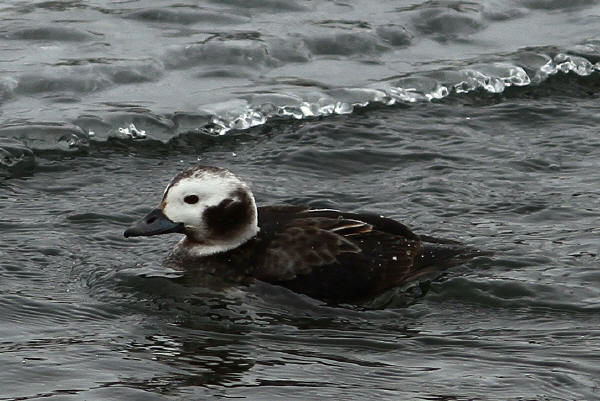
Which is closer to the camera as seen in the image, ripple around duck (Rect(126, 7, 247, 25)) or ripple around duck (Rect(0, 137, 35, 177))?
ripple around duck (Rect(0, 137, 35, 177))

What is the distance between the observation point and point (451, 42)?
14.8m

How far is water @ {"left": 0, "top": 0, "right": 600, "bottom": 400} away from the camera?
7203 mm

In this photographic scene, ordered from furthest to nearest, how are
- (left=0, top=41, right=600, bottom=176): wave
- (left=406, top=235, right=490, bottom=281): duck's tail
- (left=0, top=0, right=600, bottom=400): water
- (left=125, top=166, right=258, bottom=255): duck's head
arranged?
1. (left=0, top=41, right=600, bottom=176): wave
2. (left=406, top=235, right=490, bottom=281): duck's tail
3. (left=125, top=166, right=258, bottom=255): duck's head
4. (left=0, top=0, right=600, bottom=400): water

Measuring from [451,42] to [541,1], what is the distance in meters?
1.89

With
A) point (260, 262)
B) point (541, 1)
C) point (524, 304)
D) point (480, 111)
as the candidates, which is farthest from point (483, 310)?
point (541, 1)

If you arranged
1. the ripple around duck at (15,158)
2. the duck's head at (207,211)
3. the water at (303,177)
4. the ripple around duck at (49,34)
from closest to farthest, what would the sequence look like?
the water at (303,177) < the duck's head at (207,211) < the ripple around duck at (15,158) < the ripple around duck at (49,34)

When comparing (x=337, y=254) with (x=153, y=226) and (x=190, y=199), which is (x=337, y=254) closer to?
(x=190, y=199)

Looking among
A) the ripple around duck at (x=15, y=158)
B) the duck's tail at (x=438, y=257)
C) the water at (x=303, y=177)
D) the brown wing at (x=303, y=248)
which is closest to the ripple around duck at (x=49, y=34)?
the water at (x=303, y=177)

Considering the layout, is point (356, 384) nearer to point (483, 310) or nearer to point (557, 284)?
point (483, 310)

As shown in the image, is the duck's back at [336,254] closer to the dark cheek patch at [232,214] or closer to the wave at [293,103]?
the dark cheek patch at [232,214]

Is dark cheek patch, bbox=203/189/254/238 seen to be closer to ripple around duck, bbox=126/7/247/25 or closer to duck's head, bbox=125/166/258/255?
duck's head, bbox=125/166/258/255

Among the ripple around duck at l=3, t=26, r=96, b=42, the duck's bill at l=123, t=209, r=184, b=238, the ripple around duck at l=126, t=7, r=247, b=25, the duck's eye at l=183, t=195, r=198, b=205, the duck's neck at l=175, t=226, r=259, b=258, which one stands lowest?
the duck's neck at l=175, t=226, r=259, b=258

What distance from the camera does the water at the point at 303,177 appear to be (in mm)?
7203

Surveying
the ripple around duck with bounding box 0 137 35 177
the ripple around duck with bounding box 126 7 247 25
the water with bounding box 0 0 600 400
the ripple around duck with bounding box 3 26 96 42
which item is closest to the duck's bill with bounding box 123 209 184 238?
the water with bounding box 0 0 600 400
